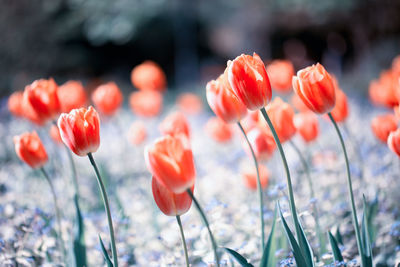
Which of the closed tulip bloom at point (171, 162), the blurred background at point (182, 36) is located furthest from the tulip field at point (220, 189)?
the blurred background at point (182, 36)

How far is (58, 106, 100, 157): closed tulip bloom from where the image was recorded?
1.25 m

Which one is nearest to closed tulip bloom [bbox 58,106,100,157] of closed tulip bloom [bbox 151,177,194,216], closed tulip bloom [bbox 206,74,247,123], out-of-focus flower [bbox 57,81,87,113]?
closed tulip bloom [bbox 151,177,194,216]

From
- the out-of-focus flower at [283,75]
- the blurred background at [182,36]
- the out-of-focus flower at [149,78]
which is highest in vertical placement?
the blurred background at [182,36]

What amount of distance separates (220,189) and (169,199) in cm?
214

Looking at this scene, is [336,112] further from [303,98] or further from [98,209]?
[98,209]

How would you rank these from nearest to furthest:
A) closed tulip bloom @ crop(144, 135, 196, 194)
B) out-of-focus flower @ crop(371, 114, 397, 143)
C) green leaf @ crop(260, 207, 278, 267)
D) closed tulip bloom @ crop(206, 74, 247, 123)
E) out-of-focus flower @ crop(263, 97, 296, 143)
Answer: closed tulip bloom @ crop(144, 135, 196, 194)
green leaf @ crop(260, 207, 278, 267)
closed tulip bloom @ crop(206, 74, 247, 123)
out-of-focus flower @ crop(263, 97, 296, 143)
out-of-focus flower @ crop(371, 114, 397, 143)

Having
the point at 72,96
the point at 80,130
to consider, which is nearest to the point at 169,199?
the point at 80,130

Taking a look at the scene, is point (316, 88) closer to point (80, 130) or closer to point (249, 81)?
point (249, 81)

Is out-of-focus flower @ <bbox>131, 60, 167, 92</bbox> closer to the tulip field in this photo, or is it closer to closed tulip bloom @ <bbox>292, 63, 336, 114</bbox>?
the tulip field

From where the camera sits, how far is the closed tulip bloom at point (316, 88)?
1296 mm

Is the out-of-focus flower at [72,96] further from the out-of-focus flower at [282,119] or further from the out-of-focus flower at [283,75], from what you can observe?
the out-of-focus flower at [283,75]

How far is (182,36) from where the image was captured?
15.4 metres

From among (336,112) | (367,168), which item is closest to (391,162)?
(367,168)

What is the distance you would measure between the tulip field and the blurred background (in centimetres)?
574
